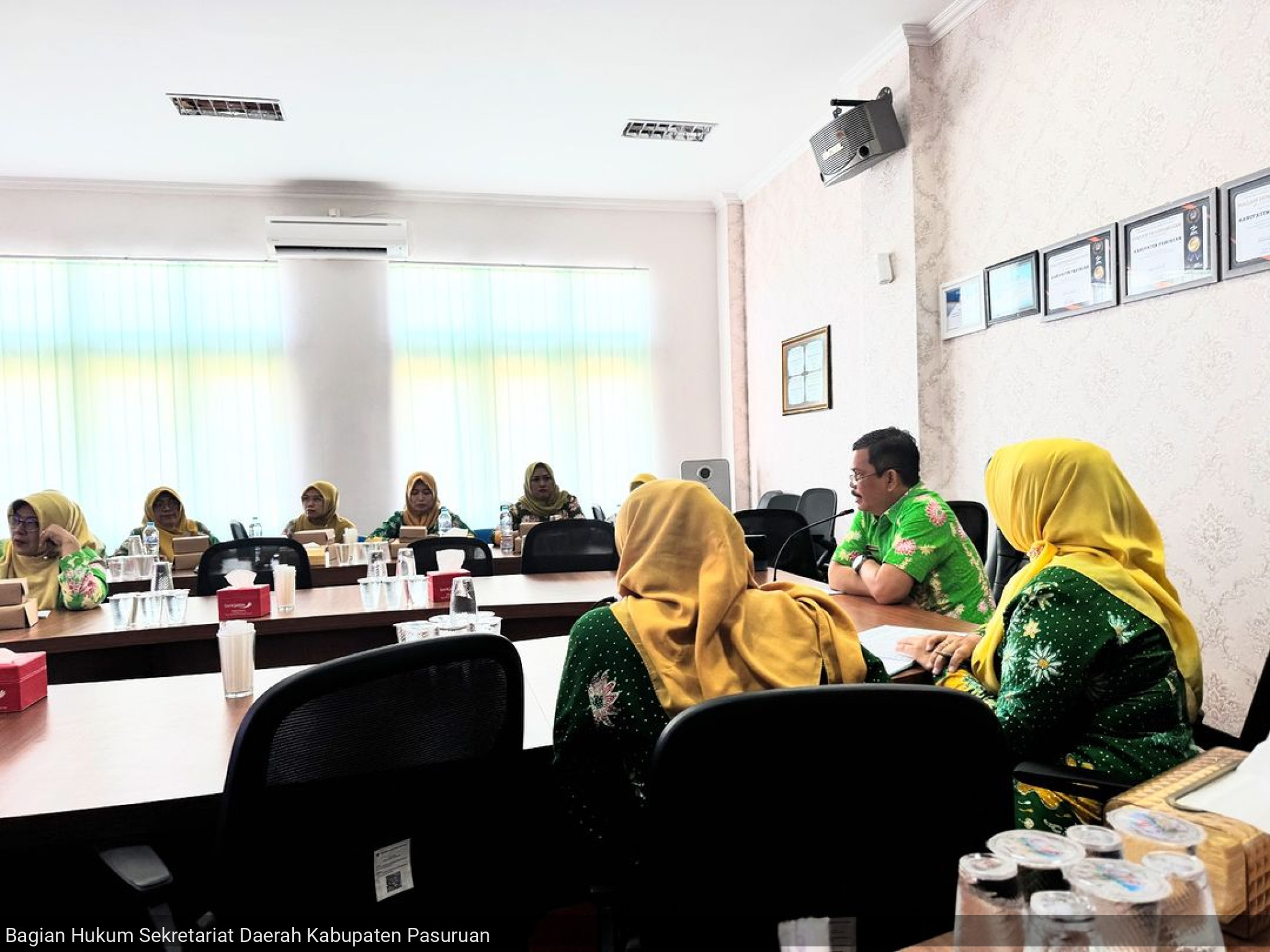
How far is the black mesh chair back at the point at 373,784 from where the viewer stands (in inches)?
39.4

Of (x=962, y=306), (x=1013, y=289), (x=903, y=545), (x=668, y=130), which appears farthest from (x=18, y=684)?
(x=668, y=130)

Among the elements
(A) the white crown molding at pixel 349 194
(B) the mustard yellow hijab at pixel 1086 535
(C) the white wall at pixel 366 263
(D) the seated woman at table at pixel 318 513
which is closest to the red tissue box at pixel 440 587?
(B) the mustard yellow hijab at pixel 1086 535

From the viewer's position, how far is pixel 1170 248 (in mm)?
3016

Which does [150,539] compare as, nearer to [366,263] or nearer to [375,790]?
[366,263]

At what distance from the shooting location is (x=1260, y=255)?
267 cm

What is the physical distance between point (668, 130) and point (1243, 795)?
5.29 metres

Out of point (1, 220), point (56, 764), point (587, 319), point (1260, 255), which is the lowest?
point (56, 764)

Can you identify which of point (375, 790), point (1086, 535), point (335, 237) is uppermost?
point (335, 237)

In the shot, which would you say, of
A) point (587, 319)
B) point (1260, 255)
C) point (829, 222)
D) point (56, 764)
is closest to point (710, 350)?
point (587, 319)

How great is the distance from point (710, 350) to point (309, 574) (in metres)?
4.47

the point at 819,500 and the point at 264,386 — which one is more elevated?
the point at 264,386

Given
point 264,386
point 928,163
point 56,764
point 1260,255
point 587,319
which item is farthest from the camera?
point 587,319

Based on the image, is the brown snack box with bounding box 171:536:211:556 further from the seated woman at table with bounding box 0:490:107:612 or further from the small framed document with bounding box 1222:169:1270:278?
the small framed document with bounding box 1222:169:1270:278

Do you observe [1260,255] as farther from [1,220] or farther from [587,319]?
[1,220]
